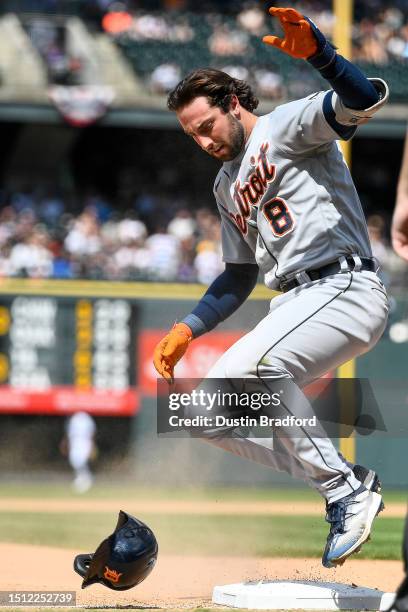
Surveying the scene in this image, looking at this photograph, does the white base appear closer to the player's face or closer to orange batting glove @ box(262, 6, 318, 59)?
the player's face

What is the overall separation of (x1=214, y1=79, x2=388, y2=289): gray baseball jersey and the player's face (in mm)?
57

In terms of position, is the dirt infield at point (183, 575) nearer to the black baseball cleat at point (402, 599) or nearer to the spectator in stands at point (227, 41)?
the black baseball cleat at point (402, 599)

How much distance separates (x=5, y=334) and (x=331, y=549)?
20.7ft

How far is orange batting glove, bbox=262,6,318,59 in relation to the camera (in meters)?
3.22

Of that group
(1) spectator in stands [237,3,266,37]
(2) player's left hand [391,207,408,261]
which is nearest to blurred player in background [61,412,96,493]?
(1) spectator in stands [237,3,266,37]

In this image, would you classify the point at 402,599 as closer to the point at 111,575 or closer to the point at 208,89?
the point at 111,575

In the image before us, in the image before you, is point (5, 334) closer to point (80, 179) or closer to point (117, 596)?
point (117, 596)

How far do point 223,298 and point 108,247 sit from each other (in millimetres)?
7485

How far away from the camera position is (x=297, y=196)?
3.72 meters

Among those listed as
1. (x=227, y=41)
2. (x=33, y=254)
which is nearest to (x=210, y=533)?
(x=33, y=254)

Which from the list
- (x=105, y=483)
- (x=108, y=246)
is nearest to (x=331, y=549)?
(x=105, y=483)

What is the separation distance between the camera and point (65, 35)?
15.2m

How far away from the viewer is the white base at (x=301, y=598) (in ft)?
12.2

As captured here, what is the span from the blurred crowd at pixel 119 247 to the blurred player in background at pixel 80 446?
1.29 m
